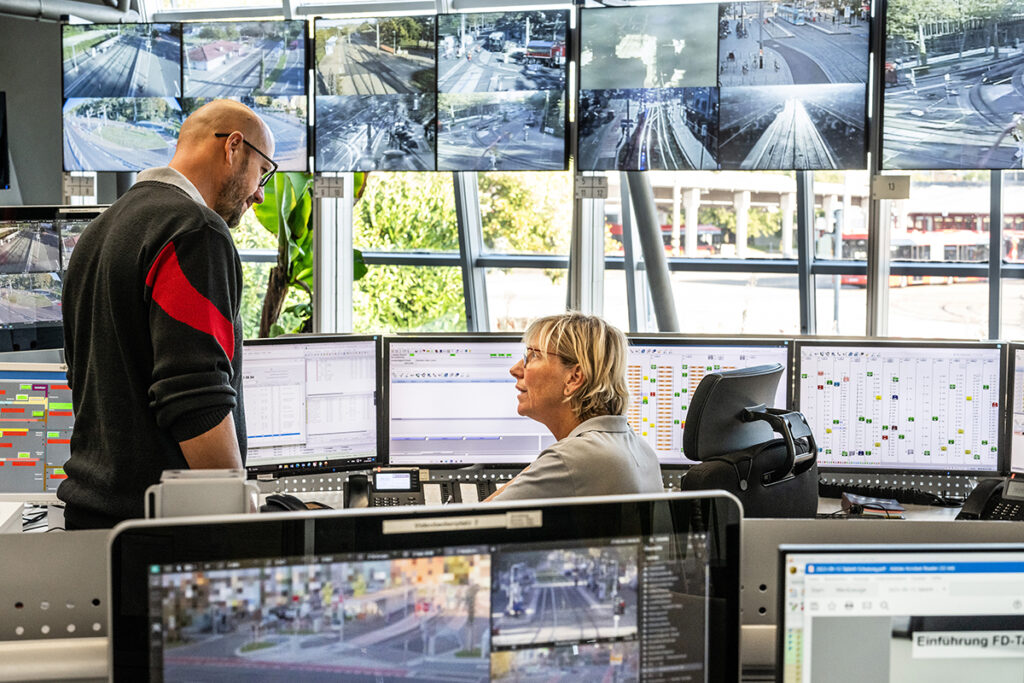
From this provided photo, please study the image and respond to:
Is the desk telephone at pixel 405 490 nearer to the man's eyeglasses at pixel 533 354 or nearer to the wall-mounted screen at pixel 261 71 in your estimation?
the man's eyeglasses at pixel 533 354

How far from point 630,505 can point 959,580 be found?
36 centimetres

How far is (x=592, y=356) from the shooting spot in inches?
89.9

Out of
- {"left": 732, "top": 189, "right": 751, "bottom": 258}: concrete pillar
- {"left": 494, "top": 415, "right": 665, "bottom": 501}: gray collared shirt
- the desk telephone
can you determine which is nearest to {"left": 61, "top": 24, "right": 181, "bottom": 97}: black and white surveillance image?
the desk telephone

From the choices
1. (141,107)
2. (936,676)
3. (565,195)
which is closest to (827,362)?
(936,676)

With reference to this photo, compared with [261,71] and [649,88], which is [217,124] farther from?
[261,71]

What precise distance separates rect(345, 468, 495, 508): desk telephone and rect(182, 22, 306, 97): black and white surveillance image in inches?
72.7

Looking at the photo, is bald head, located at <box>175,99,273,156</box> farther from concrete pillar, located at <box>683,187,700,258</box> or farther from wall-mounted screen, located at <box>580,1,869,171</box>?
concrete pillar, located at <box>683,187,700,258</box>

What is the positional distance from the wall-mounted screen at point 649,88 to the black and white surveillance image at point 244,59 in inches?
46.7

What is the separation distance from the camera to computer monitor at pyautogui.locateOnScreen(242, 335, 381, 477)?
9.71 ft

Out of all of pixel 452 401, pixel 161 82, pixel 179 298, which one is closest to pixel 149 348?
pixel 179 298

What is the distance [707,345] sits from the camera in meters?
3.13

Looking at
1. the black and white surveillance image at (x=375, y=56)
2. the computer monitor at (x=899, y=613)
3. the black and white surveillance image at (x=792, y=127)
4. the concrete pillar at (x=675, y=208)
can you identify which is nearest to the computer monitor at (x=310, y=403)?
the black and white surveillance image at (x=375, y=56)

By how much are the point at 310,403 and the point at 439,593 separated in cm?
206

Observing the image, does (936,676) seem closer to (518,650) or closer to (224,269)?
(518,650)
